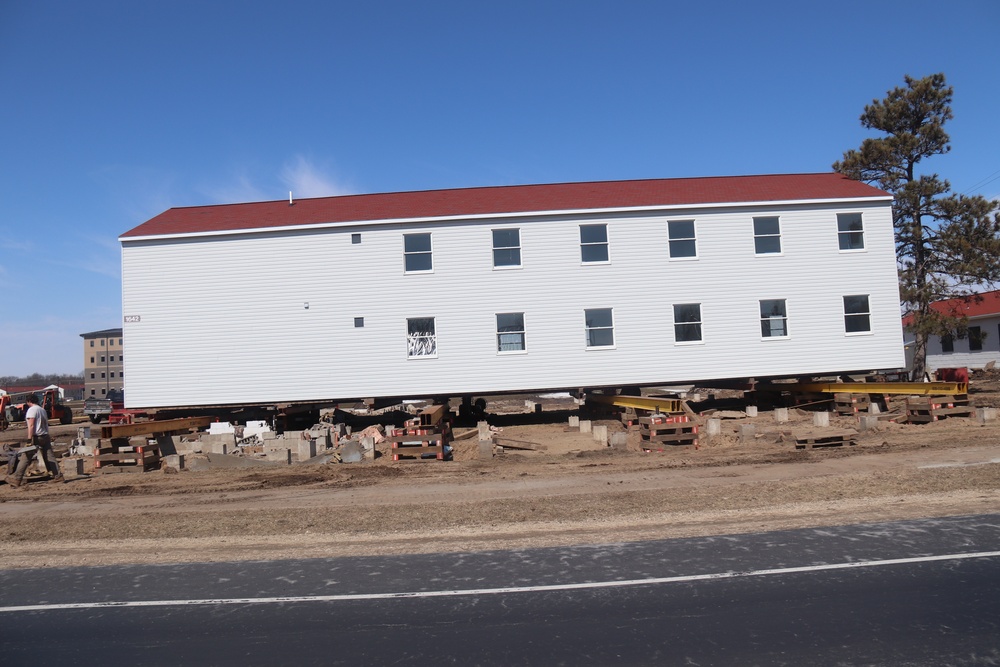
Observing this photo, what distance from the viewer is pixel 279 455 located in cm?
1762

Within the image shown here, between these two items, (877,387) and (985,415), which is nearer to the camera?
(985,415)

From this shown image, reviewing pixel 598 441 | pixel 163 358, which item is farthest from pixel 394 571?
pixel 163 358

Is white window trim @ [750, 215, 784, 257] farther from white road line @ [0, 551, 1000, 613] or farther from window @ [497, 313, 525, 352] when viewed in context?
white road line @ [0, 551, 1000, 613]

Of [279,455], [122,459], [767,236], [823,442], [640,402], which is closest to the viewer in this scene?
[823,442]

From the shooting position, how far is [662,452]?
1694 centimetres

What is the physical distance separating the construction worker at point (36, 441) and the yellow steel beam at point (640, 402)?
1440 cm

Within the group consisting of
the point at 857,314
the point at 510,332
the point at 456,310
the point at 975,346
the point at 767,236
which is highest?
the point at 767,236

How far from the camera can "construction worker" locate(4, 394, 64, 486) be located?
14.8m

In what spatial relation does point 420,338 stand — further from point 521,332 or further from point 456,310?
point 521,332

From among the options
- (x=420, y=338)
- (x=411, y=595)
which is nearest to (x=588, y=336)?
(x=420, y=338)

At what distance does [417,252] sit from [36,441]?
475 inches

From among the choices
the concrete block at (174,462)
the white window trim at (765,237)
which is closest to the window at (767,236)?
the white window trim at (765,237)

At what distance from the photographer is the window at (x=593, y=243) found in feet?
78.5

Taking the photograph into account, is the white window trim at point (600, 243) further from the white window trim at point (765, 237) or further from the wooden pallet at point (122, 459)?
the wooden pallet at point (122, 459)
